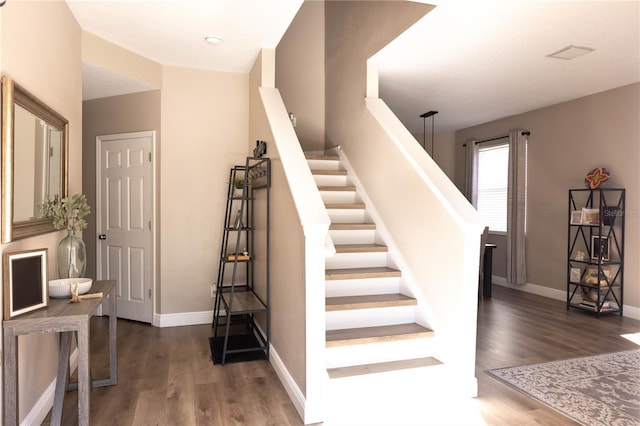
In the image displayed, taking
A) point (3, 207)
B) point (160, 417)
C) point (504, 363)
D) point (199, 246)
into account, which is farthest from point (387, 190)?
point (3, 207)

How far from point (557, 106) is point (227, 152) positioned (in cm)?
425

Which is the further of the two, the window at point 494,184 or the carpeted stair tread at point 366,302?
the window at point 494,184

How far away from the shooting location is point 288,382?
9.32 ft

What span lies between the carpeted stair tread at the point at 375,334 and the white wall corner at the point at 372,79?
228 centimetres

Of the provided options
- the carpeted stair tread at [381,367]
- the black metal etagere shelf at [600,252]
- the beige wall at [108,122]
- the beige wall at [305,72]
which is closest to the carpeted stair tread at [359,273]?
the carpeted stair tread at [381,367]

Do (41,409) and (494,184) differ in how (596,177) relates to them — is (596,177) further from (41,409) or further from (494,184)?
(41,409)

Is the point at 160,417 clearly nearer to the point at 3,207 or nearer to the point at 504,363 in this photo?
the point at 3,207

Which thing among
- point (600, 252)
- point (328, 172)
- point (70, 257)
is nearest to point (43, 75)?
point (70, 257)

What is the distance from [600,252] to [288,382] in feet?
12.6

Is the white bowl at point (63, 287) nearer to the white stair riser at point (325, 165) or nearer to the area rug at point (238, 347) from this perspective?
the area rug at point (238, 347)

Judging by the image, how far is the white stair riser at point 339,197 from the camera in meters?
4.27

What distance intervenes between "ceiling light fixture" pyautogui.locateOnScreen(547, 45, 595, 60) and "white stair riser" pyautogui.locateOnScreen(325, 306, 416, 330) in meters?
2.55

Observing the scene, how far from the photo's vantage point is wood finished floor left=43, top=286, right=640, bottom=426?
8.37 feet

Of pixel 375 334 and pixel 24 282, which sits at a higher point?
pixel 24 282
